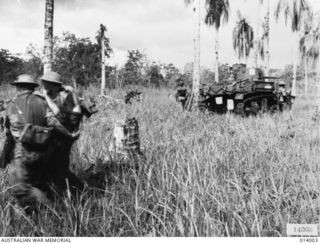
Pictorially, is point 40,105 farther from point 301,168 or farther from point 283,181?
point 301,168

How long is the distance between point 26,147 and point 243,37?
94.6 feet

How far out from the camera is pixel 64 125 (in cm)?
314

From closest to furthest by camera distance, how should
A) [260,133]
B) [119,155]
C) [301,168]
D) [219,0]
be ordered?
[301,168], [119,155], [260,133], [219,0]

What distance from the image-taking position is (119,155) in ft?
13.9

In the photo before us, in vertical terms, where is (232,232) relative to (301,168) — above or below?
below

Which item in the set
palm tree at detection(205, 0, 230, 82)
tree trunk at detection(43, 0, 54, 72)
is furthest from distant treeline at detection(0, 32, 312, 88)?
palm tree at detection(205, 0, 230, 82)

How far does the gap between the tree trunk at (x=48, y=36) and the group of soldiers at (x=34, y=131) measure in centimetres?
312

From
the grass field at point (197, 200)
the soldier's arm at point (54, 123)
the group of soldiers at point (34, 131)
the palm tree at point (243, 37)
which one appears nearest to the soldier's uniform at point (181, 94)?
the grass field at point (197, 200)

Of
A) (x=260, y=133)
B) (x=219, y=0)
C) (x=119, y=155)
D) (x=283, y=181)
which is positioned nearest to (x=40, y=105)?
(x=119, y=155)

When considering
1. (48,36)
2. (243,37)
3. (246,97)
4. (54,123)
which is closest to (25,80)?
(54,123)

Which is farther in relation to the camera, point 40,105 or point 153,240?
point 40,105

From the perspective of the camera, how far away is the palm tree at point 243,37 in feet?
97.9

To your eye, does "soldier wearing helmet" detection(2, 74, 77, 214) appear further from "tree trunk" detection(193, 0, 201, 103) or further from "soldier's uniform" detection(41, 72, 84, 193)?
"tree trunk" detection(193, 0, 201, 103)

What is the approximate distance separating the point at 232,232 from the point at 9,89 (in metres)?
6.48
